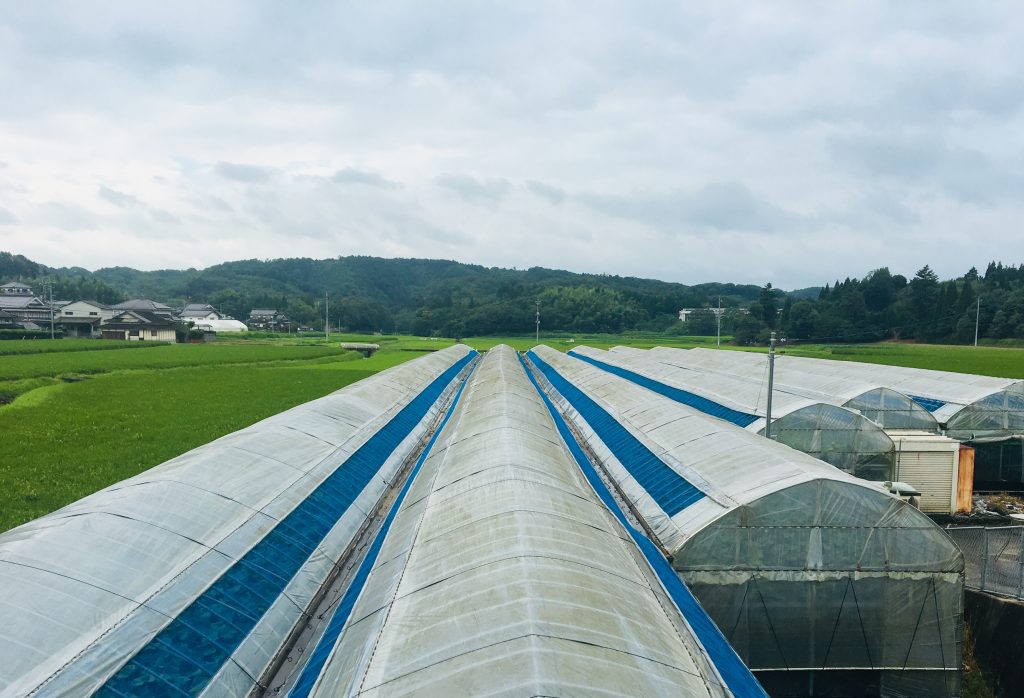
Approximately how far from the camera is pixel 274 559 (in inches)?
267

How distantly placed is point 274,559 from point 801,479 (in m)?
6.19

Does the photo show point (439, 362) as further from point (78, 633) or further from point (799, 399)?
point (78, 633)

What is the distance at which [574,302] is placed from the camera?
102750 millimetres

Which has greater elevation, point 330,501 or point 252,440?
point 252,440

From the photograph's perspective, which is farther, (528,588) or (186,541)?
(186,541)

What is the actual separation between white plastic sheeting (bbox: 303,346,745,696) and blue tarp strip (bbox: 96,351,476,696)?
100cm

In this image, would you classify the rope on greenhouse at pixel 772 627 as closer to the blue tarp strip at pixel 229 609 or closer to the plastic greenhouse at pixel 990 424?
the blue tarp strip at pixel 229 609

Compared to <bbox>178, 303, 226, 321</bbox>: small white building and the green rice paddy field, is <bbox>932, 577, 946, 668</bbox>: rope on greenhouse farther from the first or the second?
<bbox>178, 303, 226, 321</bbox>: small white building

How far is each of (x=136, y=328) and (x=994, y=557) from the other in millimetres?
72010

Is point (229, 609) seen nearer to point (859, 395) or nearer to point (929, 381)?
point (859, 395)

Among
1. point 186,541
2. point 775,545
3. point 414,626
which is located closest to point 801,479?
point 775,545

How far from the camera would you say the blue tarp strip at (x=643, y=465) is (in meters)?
8.68

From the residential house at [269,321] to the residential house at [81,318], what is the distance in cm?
3058

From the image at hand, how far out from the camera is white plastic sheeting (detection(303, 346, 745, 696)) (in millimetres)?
3988
